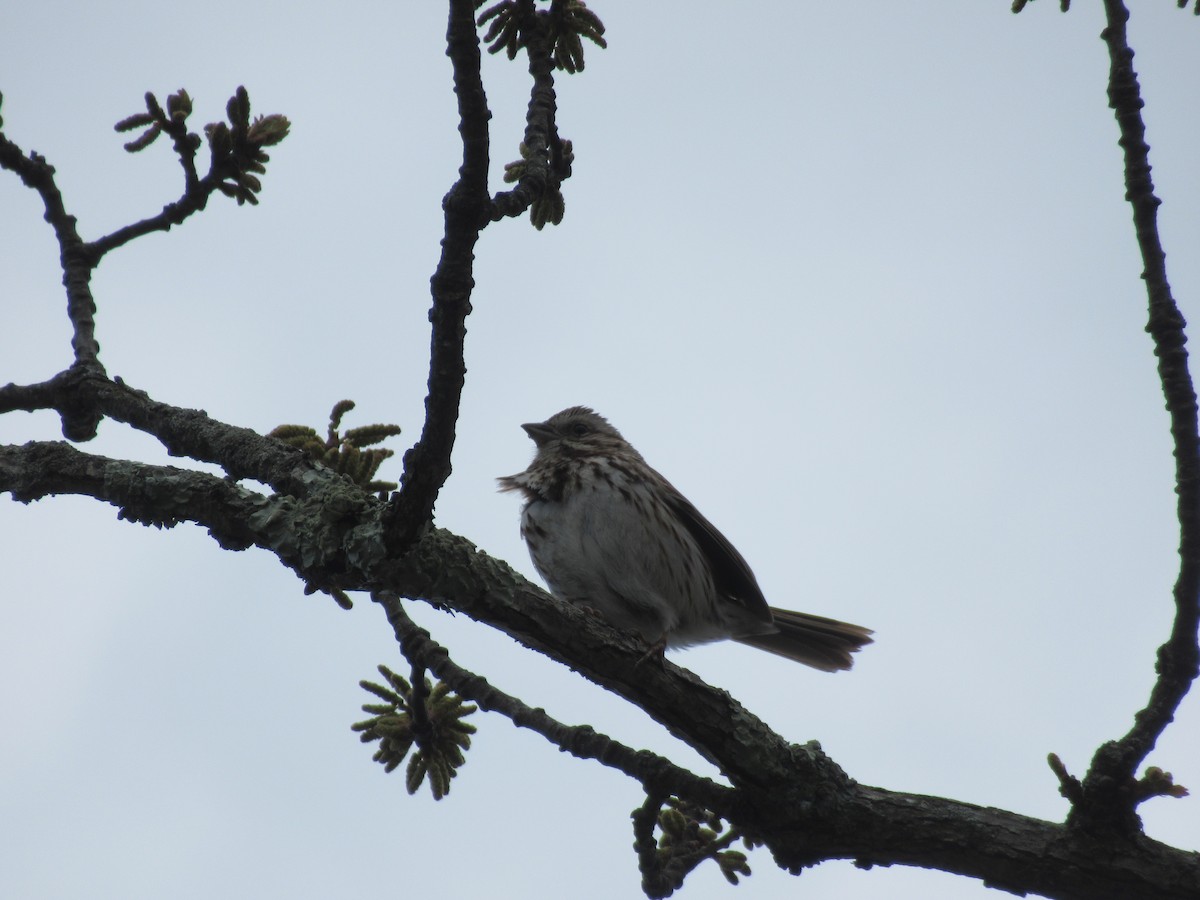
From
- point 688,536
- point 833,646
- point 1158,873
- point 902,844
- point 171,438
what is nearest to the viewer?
point 1158,873

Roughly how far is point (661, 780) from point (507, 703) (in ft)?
1.74

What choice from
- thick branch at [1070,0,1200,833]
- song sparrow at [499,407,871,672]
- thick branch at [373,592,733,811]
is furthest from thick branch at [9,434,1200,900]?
song sparrow at [499,407,871,672]

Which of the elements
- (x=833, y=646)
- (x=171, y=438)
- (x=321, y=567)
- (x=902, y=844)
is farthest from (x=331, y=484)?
(x=833, y=646)

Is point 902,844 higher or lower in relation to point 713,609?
lower

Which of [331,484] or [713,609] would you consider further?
[713,609]

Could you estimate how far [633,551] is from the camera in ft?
17.1

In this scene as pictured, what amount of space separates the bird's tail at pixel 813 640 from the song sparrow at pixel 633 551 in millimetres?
281

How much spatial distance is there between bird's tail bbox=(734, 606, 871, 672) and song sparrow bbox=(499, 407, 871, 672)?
0.28 m

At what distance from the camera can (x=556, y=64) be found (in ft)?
13.4

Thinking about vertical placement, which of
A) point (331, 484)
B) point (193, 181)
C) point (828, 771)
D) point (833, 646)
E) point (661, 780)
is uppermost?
point (833, 646)

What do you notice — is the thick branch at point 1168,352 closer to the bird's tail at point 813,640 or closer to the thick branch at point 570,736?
the thick branch at point 570,736

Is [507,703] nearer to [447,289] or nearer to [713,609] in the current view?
[447,289]

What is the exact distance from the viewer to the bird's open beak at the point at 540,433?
21.4 ft

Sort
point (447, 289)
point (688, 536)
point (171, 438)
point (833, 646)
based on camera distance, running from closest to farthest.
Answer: point (447, 289) → point (171, 438) → point (688, 536) → point (833, 646)
